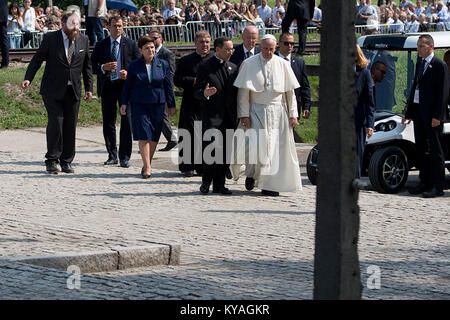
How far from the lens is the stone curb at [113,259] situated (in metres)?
7.92

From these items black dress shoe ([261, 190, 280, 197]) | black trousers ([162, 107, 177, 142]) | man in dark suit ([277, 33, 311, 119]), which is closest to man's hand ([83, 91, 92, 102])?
black trousers ([162, 107, 177, 142])

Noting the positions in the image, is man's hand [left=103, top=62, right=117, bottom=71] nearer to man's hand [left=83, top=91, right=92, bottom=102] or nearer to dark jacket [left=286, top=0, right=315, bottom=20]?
man's hand [left=83, top=91, right=92, bottom=102]

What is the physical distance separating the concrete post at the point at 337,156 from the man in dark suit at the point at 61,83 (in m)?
8.60

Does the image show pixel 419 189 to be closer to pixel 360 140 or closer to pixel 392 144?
pixel 392 144

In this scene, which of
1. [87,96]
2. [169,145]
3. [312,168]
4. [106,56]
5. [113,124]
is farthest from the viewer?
[169,145]

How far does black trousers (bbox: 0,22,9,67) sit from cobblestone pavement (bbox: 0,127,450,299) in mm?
7429

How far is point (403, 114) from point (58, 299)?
782 centimetres

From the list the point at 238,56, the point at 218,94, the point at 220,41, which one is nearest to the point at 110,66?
the point at 238,56

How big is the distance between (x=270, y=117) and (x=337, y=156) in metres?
6.65

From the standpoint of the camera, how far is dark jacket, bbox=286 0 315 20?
23234 mm

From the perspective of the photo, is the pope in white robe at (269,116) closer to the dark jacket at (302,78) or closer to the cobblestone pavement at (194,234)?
the cobblestone pavement at (194,234)

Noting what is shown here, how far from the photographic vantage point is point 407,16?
34.2 m

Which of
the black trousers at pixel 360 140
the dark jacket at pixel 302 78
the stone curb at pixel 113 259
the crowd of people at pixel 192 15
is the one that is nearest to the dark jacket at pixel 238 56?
the dark jacket at pixel 302 78
